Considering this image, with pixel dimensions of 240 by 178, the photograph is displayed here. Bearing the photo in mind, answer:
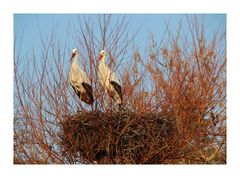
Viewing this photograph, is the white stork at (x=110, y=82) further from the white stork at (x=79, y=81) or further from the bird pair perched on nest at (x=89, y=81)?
the white stork at (x=79, y=81)

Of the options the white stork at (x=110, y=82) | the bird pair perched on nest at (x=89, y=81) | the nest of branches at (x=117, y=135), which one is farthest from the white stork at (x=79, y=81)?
the nest of branches at (x=117, y=135)

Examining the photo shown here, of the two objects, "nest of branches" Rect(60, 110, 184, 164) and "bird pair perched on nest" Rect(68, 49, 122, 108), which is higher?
"bird pair perched on nest" Rect(68, 49, 122, 108)

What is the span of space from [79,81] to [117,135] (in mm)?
732

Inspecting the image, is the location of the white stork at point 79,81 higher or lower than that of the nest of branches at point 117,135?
higher

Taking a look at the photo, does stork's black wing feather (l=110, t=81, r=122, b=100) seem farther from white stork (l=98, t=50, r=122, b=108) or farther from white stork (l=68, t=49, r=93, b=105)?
white stork (l=68, t=49, r=93, b=105)

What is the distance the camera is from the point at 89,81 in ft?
17.1

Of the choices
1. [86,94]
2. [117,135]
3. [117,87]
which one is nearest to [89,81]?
[86,94]

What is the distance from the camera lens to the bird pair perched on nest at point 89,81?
203 inches

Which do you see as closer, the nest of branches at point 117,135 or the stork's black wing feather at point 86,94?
the nest of branches at point 117,135

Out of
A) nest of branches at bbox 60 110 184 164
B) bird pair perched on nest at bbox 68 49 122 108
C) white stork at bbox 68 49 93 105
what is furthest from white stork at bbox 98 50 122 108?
nest of branches at bbox 60 110 184 164

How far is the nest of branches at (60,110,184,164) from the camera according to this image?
482 centimetres
